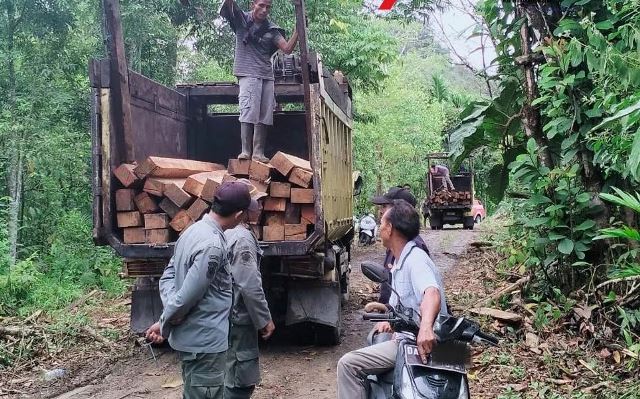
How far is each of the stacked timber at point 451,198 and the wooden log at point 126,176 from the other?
17.3m

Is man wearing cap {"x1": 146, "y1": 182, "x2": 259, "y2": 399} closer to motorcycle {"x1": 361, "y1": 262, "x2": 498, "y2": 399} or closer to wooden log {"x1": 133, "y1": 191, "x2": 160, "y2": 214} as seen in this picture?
motorcycle {"x1": 361, "y1": 262, "x2": 498, "y2": 399}

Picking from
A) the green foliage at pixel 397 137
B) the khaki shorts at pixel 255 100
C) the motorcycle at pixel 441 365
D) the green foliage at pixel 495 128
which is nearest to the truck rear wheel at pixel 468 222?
the green foliage at pixel 397 137

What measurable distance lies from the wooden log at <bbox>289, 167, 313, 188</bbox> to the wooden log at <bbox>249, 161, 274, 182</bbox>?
21 cm

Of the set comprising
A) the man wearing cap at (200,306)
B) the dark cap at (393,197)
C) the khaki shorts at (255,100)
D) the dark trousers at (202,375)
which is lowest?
the dark trousers at (202,375)

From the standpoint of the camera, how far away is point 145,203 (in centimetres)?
550

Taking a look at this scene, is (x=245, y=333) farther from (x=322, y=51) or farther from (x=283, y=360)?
(x=322, y=51)

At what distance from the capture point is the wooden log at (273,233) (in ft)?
18.3

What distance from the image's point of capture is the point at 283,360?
6051mm

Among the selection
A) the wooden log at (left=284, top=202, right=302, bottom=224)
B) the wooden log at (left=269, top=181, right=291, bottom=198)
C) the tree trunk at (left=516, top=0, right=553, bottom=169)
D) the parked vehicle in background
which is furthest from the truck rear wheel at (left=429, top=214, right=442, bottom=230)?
the wooden log at (left=269, top=181, right=291, bottom=198)

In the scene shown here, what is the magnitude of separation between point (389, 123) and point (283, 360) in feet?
60.9

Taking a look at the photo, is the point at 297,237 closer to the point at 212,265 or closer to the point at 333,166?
the point at 333,166

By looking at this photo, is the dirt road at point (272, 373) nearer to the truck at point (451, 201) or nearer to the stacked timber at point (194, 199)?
the stacked timber at point (194, 199)

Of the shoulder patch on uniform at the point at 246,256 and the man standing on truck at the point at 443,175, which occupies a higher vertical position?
the man standing on truck at the point at 443,175

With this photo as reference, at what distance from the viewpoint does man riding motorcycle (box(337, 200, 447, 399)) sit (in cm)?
305
